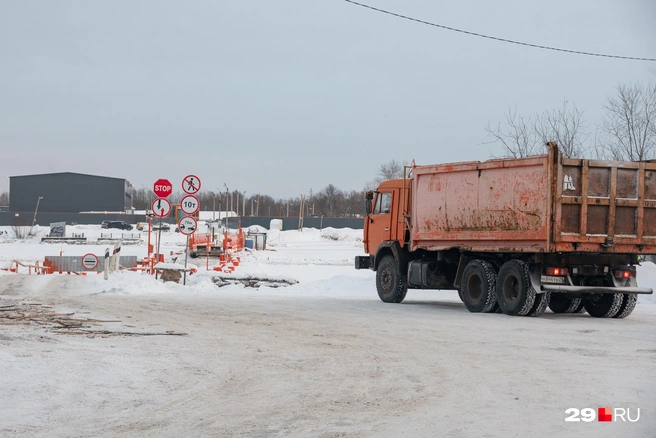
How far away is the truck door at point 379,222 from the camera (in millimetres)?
20109

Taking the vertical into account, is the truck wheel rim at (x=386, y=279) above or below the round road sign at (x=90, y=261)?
above

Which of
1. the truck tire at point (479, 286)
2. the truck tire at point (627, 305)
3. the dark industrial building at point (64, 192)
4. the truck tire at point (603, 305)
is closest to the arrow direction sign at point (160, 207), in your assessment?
the truck tire at point (479, 286)

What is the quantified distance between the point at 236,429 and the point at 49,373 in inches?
117

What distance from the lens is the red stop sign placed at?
24891 mm

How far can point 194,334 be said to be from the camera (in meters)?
11.7

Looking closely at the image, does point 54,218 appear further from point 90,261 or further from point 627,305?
point 627,305

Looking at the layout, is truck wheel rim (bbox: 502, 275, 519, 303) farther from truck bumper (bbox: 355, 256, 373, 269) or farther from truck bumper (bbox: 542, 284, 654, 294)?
truck bumper (bbox: 355, 256, 373, 269)

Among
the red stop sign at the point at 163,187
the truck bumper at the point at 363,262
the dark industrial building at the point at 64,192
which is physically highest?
the dark industrial building at the point at 64,192

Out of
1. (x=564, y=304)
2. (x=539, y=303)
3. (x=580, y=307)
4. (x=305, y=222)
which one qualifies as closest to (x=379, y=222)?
(x=564, y=304)

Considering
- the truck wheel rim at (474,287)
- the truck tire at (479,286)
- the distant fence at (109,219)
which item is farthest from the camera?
the distant fence at (109,219)

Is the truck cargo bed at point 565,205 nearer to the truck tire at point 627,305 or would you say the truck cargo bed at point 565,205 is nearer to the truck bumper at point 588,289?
the truck bumper at point 588,289

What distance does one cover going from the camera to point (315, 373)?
852cm

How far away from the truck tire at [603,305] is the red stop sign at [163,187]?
13.5m

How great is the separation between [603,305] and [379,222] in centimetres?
636
